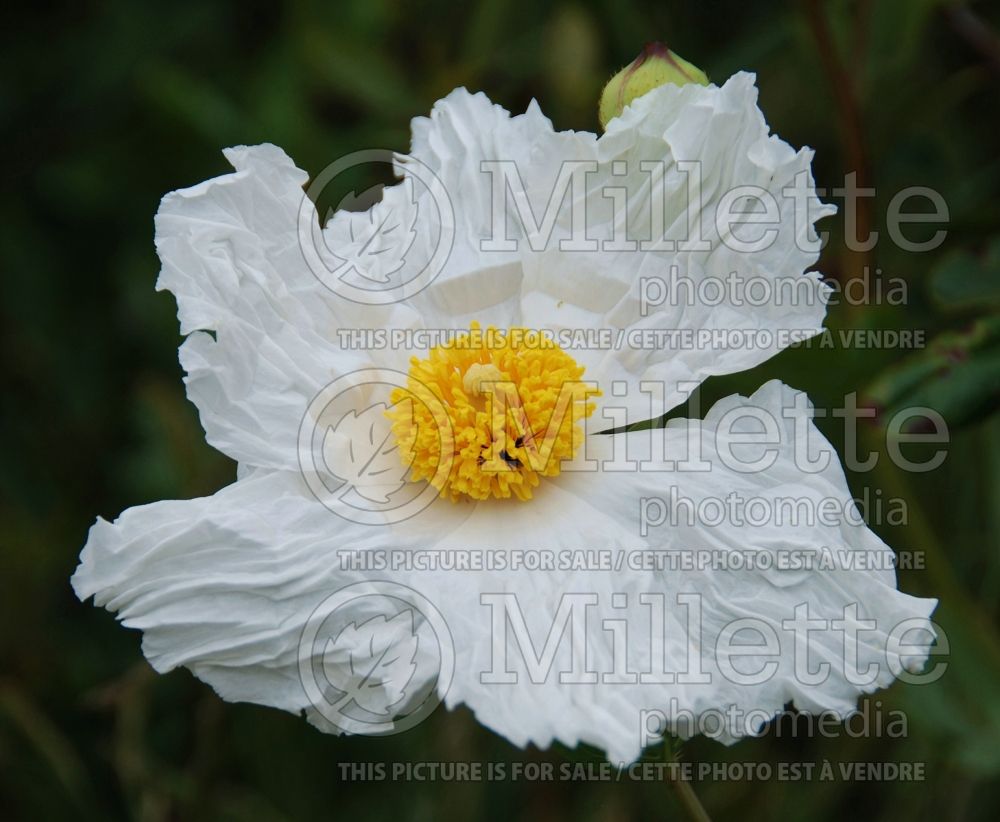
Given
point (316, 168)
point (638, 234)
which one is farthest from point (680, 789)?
point (316, 168)

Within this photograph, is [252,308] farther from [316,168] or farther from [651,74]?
[316,168]

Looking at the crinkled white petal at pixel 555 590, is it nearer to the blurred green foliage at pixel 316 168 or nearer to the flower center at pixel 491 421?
the flower center at pixel 491 421

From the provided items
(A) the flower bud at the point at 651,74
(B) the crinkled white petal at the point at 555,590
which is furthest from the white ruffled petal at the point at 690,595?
(A) the flower bud at the point at 651,74

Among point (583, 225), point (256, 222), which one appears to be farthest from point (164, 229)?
point (583, 225)

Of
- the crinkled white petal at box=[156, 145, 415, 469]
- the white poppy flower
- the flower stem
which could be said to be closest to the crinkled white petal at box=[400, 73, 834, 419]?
the white poppy flower

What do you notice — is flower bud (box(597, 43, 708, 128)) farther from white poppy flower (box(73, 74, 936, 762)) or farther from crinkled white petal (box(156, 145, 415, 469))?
crinkled white petal (box(156, 145, 415, 469))

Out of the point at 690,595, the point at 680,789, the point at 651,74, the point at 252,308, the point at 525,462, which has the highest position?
the point at 651,74

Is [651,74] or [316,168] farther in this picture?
[316,168]
